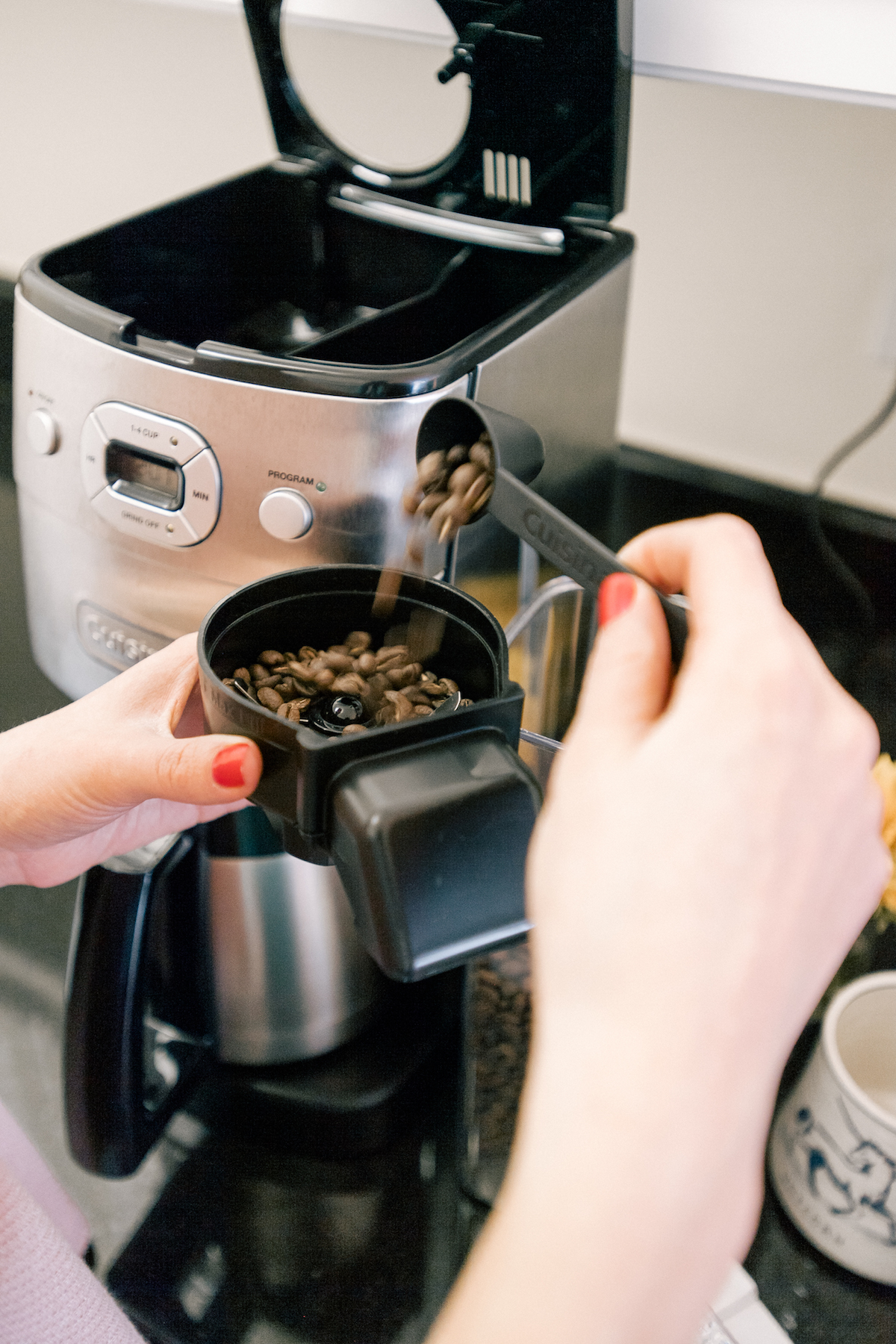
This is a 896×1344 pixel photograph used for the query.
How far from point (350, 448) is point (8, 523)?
62 centimetres

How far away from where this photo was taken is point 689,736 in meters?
0.26

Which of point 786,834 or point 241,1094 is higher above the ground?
point 786,834

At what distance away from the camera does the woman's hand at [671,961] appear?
23 centimetres

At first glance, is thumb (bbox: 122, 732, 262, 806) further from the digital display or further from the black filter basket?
the digital display

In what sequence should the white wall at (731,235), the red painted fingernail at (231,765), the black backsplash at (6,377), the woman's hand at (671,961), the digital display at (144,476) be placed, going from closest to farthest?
the woman's hand at (671,961) → the red painted fingernail at (231,765) → the digital display at (144,476) → the white wall at (731,235) → the black backsplash at (6,377)

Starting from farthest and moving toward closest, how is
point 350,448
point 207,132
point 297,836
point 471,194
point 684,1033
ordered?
1. point 207,132
2. point 471,194
3. point 350,448
4. point 297,836
5. point 684,1033

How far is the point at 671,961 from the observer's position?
242 millimetres

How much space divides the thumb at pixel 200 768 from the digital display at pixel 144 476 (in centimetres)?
16

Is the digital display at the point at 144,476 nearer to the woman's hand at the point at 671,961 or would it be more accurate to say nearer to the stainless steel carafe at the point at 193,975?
the stainless steel carafe at the point at 193,975

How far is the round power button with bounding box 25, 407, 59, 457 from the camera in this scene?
58cm

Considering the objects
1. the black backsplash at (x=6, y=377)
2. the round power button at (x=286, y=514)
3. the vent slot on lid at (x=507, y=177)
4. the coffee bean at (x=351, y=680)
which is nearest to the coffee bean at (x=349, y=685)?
the coffee bean at (x=351, y=680)

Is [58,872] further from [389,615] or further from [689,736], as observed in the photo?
[689,736]

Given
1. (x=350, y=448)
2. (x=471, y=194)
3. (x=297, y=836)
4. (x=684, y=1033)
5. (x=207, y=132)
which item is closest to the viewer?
(x=684, y=1033)

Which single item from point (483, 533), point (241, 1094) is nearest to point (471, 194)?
point (483, 533)
